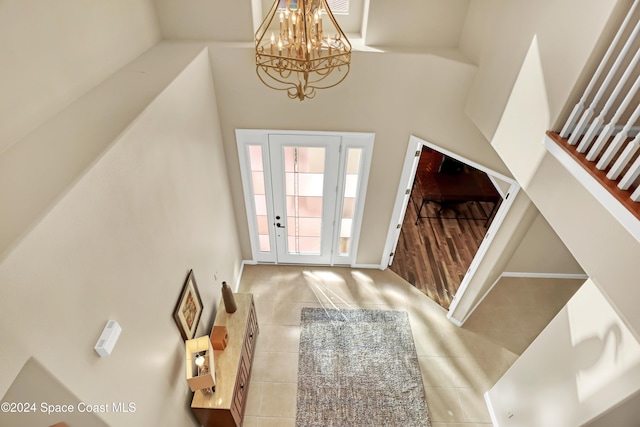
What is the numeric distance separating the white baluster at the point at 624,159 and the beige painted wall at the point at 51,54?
286 centimetres

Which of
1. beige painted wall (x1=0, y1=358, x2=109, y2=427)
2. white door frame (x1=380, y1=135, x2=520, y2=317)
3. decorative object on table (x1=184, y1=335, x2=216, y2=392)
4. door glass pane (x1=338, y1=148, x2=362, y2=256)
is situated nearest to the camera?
beige painted wall (x1=0, y1=358, x2=109, y2=427)

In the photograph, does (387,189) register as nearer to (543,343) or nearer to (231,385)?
(543,343)

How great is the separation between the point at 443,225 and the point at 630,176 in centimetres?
464

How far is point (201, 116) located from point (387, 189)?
7.37ft

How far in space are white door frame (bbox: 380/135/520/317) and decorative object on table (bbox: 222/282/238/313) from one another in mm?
2195

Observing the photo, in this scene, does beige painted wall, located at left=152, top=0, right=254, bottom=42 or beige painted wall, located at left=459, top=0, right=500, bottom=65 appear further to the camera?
beige painted wall, located at left=152, top=0, right=254, bottom=42

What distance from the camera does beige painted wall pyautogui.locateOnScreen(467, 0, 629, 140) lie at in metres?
1.83

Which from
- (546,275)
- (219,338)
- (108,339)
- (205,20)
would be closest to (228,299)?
(219,338)

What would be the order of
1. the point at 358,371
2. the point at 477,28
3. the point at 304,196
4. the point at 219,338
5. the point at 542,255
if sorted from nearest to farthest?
the point at 477,28, the point at 219,338, the point at 358,371, the point at 304,196, the point at 542,255

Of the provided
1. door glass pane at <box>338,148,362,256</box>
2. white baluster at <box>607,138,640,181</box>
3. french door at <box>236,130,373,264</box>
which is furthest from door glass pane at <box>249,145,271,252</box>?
white baluster at <box>607,138,640,181</box>

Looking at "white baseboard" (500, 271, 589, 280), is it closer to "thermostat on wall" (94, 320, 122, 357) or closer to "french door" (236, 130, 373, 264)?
"french door" (236, 130, 373, 264)

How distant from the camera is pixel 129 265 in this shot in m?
2.05

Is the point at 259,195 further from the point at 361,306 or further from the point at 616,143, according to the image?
the point at 616,143

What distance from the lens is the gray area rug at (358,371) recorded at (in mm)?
3643
